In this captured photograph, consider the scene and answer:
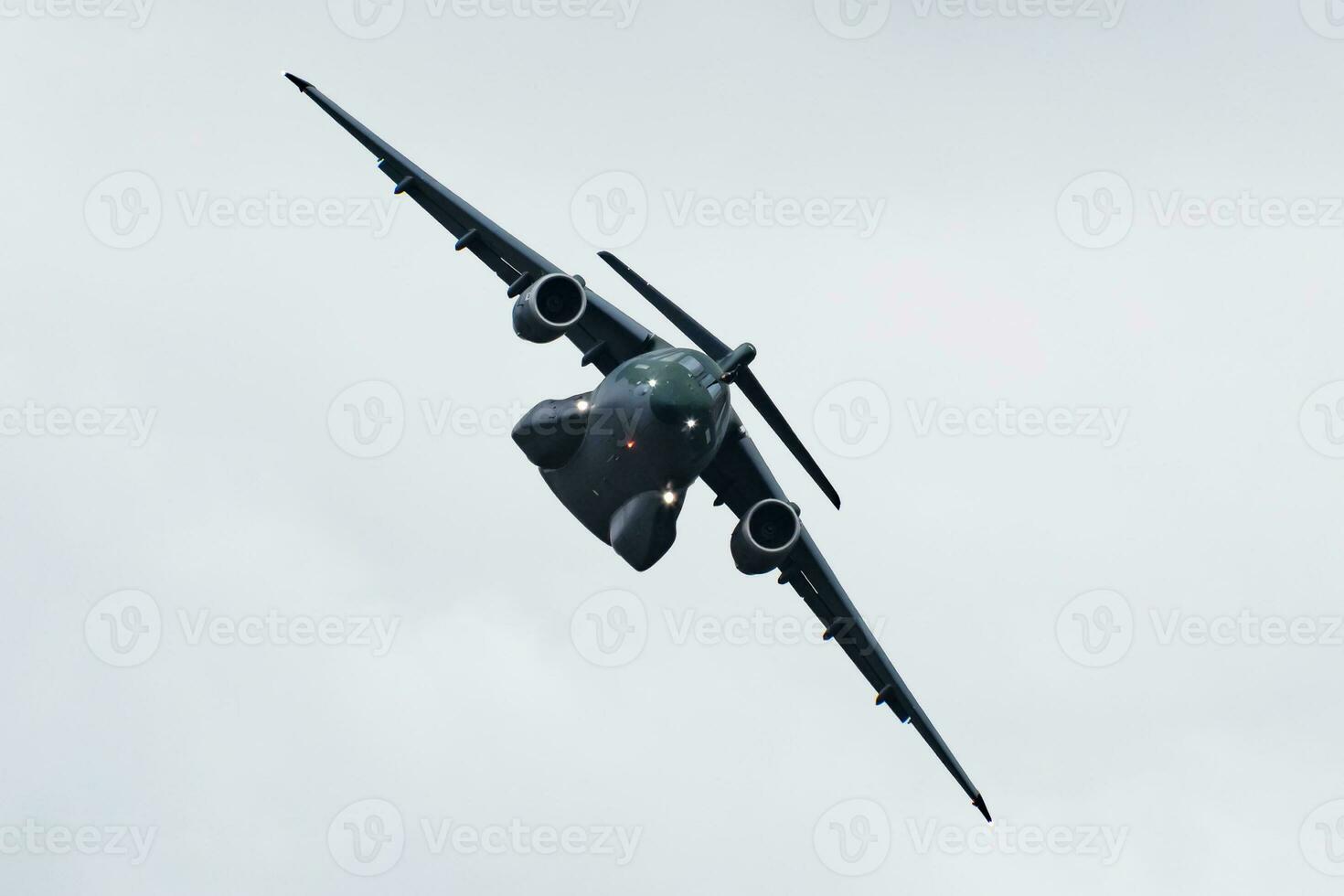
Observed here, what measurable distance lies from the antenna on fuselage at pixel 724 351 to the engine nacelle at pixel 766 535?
1314 millimetres

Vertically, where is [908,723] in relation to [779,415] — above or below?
below

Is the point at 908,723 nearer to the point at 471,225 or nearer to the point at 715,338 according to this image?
the point at 715,338

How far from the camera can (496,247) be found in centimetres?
3388

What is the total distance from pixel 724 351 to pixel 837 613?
29.4 feet

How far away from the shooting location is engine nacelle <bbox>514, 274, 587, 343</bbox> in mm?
30734

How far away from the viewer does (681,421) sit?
2964cm

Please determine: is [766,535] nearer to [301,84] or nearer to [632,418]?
[632,418]

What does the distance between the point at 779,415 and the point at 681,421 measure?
3.22 meters

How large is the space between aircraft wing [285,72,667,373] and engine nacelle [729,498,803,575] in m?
4.65

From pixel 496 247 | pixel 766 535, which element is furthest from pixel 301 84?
pixel 766 535

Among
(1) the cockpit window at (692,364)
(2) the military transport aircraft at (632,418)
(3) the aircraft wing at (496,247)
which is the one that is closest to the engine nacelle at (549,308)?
(2) the military transport aircraft at (632,418)

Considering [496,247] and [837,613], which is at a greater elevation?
[496,247]

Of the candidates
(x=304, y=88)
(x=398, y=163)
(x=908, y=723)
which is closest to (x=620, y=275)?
(x=398, y=163)

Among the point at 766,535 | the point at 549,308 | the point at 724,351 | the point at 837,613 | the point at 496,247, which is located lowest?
the point at 837,613
